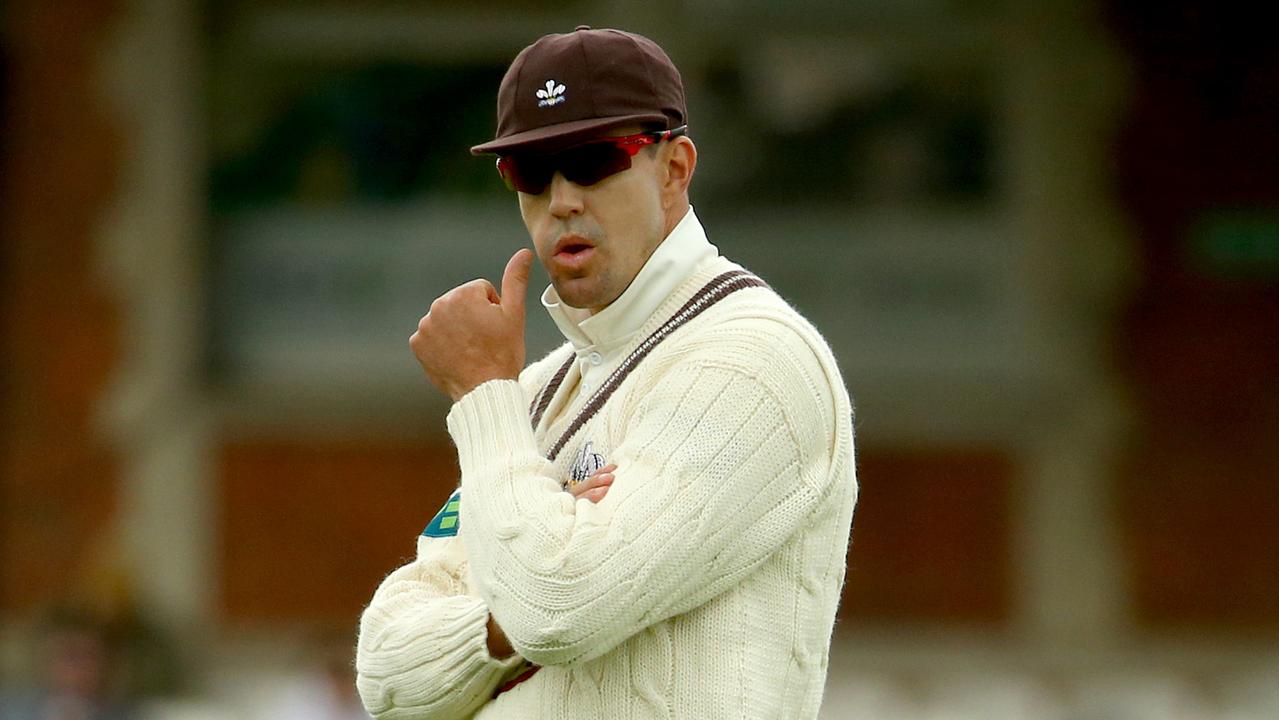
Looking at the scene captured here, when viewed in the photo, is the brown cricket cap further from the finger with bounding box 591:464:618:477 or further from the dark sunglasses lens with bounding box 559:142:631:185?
the finger with bounding box 591:464:618:477

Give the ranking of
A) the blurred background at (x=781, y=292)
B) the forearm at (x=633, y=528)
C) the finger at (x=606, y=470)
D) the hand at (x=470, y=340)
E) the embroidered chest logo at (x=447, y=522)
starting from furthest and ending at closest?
the blurred background at (x=781, y=292) < the embroidered chest logo at (x=447, y=522) < the hand at (x=470, y=340) < the finger at (x=606, y=470) < the forearm at (x=633, y=528)

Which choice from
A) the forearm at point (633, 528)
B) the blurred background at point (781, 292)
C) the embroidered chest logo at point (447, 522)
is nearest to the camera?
the forearm at point (633, 528)

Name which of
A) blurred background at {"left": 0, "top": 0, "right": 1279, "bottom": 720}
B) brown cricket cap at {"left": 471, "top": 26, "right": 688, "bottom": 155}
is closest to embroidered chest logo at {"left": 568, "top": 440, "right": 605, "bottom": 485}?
brown cricket cap at {"left": 471, "top": 26, "right": 688, "bottom": 155}

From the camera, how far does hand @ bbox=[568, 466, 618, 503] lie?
2.63m

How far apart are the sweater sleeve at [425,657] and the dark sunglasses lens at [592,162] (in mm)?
529

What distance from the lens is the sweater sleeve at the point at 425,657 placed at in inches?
107

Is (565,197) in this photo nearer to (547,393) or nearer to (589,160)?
Answer: (589,160)

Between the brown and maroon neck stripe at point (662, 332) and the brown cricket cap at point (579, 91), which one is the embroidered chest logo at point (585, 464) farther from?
the brown cricket cap at point (579, 91)

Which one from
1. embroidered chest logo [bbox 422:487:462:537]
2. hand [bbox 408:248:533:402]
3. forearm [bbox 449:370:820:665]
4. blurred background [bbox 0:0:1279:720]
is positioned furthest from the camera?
blurred background [bbox 0:0:1279:720]

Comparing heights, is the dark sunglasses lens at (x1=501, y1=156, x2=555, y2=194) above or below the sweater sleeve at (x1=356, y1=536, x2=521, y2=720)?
above

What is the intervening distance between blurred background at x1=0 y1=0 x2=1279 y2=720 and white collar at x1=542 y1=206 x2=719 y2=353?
679 cm

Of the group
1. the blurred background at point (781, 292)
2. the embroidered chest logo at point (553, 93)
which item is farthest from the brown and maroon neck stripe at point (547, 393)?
the blurred background at point (781, 292)

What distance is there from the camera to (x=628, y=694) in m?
2.63

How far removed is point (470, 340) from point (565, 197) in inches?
8.2
